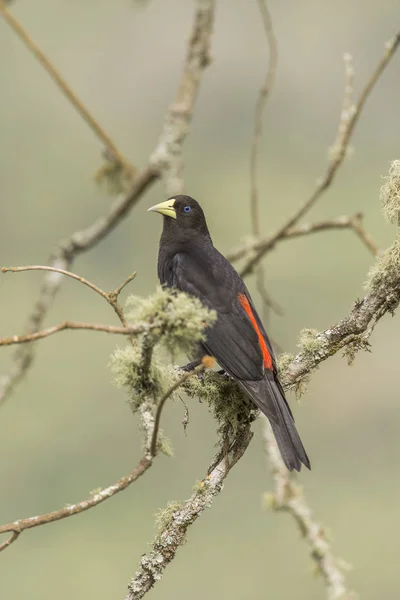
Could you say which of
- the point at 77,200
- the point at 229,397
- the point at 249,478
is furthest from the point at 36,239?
the point at 229,397

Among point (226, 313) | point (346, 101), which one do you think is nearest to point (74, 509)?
point (226, 313)

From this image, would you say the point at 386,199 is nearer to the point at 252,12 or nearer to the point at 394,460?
the point at 252,12

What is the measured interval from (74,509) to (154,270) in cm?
4222

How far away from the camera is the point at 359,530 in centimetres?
3634

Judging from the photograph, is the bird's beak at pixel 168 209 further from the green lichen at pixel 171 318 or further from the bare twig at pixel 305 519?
the green lichen at pixel 171 318

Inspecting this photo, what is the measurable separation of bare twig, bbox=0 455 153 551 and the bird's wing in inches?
40.2

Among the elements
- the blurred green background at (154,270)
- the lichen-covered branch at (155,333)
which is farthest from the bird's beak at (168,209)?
the blurred green background at (154,270)

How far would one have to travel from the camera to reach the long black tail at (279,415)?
3.21m

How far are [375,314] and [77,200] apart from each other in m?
52.5

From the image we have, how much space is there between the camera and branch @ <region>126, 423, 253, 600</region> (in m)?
2.63

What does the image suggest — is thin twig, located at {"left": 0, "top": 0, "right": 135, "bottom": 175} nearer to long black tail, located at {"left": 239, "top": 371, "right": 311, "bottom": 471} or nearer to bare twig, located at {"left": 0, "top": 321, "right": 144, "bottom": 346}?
long black tail, located at {"left": 239, "top": 371, "right": 311, "bottom": 471}

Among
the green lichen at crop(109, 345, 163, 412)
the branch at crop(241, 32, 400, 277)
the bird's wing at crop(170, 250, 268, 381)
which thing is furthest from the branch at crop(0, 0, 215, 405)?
the green lichen at crop(109, 345, 163, 412)

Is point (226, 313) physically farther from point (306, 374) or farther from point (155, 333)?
point (155, 333)

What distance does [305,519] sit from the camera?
11.9ft
